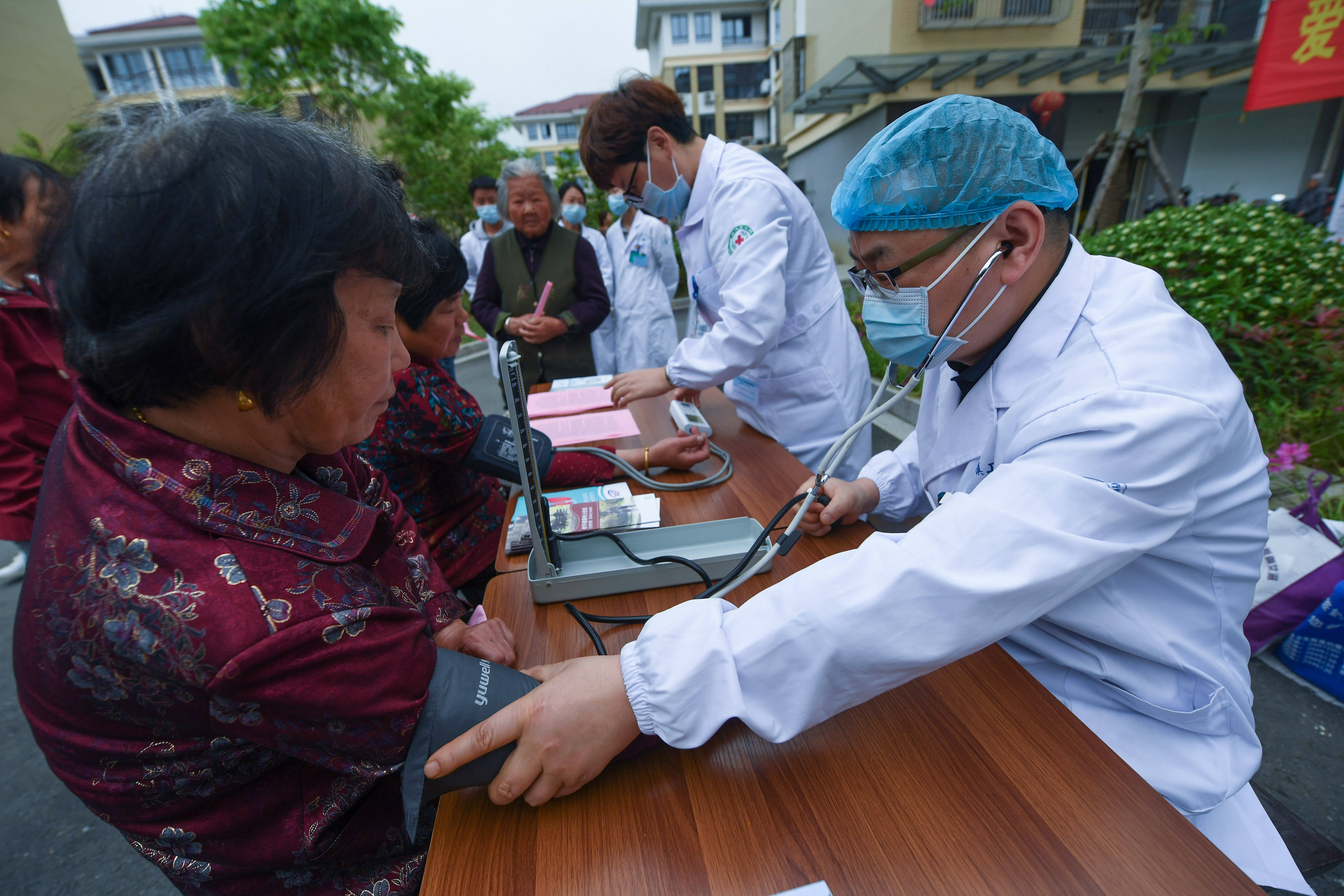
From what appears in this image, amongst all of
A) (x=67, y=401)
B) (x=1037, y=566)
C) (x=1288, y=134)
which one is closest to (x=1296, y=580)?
(x=1037, y=566)

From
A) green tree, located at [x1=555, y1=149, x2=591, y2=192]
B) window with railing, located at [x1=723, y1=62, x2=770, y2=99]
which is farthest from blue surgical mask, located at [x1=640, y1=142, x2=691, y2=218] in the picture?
window with railing, located at [x1=723, y1=62, x2=770, y2=99]

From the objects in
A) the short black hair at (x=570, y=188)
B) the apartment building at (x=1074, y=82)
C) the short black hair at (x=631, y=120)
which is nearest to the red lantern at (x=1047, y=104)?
the apartment building at (x=1074, y=82)

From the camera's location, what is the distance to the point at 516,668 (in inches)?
42.3

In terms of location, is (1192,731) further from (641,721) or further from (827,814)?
(641,721)

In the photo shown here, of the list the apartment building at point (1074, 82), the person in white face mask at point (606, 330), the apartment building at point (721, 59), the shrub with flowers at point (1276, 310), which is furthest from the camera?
the apartment building at point (721, 59)

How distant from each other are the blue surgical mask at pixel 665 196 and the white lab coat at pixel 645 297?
2075 mm

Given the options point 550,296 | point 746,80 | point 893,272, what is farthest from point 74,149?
point 746,80

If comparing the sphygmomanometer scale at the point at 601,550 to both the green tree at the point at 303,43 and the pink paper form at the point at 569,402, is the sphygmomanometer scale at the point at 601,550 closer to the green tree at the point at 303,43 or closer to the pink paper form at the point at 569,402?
the pink paper form at the point at 569,402

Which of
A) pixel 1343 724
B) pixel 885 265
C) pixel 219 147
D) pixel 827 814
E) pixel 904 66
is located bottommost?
pixel 1343 724

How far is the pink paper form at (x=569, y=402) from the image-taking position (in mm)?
2404

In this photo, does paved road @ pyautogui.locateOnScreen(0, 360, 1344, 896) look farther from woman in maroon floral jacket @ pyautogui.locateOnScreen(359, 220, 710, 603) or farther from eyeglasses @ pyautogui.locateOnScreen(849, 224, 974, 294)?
eyeglasses @ pyautogui.locateOnScreen(849, 224, 974, 294)

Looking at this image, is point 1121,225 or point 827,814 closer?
point 827,814

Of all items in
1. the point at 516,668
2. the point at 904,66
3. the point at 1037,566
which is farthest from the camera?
the point at 904,66

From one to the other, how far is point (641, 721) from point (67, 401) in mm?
2473
